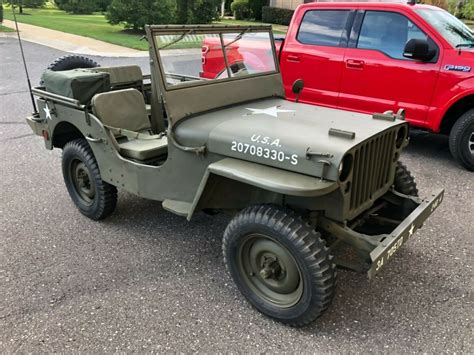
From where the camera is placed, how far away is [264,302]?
2865mm

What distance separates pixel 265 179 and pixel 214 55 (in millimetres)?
1420

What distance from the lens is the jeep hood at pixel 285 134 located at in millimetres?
2555

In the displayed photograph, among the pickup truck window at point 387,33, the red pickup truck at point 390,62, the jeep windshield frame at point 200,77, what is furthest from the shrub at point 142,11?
the jeep windshield frame at point 200,77

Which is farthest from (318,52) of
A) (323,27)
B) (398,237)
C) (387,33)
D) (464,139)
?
(398,237)

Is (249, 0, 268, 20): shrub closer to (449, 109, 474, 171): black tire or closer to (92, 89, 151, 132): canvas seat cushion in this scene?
(449, 109, 474, 171): black tire

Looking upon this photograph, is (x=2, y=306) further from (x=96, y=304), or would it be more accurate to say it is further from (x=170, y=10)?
(x=170, y=10)

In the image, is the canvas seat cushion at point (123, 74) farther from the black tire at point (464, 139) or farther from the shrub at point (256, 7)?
the shrub at point (256, 7)

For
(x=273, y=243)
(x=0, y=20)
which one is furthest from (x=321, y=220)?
(x=0, y=20)

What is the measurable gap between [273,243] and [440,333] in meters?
1.18

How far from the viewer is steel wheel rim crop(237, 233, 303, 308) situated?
8.95 feet

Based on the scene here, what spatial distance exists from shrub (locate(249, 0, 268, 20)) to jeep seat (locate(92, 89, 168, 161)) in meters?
23.4

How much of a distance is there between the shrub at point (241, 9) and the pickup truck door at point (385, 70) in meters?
21.4

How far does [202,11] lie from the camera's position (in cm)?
1994

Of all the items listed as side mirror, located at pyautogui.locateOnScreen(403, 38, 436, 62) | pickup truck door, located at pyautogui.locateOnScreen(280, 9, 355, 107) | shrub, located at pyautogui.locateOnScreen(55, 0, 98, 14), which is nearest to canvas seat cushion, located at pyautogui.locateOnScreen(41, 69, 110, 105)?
pickup truck door, located at pyautogui.locateOnScreen(280, 9, 355, 107)
